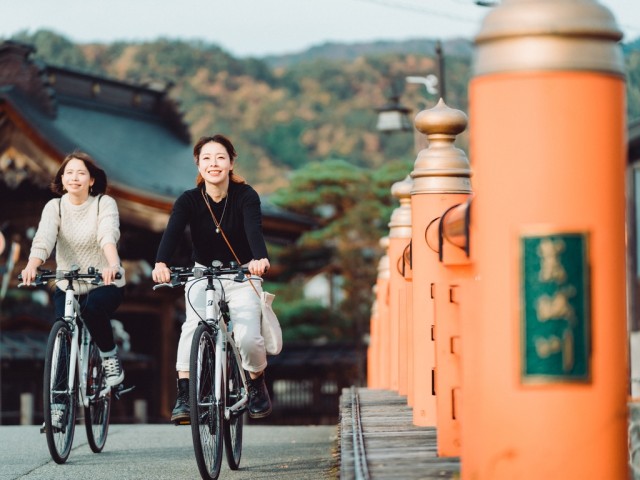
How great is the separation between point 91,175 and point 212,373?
1.82 metres

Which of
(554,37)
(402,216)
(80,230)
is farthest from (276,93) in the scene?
(554,37)

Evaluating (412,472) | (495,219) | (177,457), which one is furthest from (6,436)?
(495,219)

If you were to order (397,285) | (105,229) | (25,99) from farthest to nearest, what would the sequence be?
(25,99) → (397,285) → (105,229)

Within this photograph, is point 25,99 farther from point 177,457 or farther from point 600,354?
point 600,354

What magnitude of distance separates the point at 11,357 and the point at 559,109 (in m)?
18.2

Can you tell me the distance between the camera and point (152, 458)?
280 inches

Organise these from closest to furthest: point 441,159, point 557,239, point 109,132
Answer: point 557,239
point 441,159
point 109,132

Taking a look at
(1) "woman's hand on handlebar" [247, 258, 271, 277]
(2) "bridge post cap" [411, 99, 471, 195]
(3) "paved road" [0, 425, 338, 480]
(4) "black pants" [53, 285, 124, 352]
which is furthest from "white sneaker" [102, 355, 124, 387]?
(2) "bridge post cap" [411, 99, 471, 195]

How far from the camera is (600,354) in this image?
2.82 m

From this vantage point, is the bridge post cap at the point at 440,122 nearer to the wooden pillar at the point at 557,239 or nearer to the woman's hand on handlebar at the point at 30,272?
the woman's hand on handlebar at the point at 30,272

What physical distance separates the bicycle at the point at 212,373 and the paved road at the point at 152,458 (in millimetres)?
419

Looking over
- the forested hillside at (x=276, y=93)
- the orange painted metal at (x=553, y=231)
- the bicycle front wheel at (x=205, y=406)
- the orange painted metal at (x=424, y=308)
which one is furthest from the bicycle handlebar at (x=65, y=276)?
the forested hillside at (x=276, y=93)

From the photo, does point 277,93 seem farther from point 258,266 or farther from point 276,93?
point 258,266

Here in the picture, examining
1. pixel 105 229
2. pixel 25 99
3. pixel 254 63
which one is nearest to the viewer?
pixel 105 229
